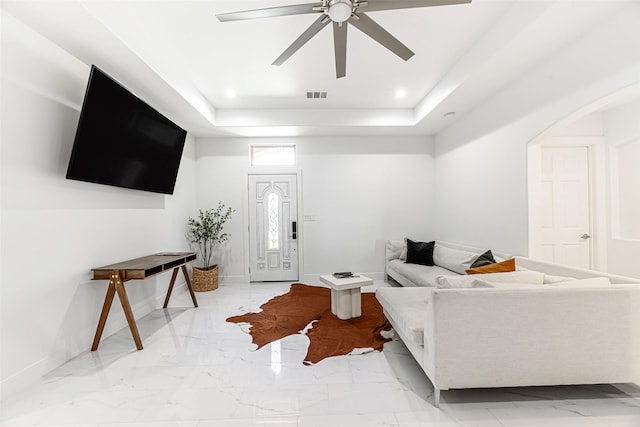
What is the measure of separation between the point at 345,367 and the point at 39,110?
125 inches

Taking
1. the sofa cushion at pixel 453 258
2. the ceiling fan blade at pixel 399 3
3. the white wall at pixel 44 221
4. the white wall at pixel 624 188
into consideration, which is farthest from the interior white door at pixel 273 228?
the white wall at pixel 624 188

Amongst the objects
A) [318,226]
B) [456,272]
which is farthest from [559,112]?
[318,226]

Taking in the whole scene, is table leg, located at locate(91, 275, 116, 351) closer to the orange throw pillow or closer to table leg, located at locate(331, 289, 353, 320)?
table leg, located at locate(331, 289, 353, 320)

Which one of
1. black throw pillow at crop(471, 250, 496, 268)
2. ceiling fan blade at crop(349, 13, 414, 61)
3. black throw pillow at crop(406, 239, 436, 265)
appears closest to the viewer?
ceiling fan blade at crop(349, 13, 414, 61)

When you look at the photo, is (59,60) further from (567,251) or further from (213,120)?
(567,251)

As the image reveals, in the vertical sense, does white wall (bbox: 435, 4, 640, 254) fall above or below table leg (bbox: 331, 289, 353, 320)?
above

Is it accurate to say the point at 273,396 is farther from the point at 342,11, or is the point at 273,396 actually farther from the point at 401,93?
the point at 401,93

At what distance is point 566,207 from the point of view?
380 cm

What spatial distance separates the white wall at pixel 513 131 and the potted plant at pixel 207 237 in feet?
12.9

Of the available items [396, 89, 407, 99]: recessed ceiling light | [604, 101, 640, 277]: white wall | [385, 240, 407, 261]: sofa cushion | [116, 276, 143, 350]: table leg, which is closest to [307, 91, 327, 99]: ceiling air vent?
[396, 89, 407, 99]: recessed ceiling light

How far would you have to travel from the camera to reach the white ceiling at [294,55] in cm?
238

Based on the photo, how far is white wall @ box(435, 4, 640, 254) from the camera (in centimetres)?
229

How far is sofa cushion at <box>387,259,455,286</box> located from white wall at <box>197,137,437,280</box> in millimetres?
682

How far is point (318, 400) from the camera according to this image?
2037mm
